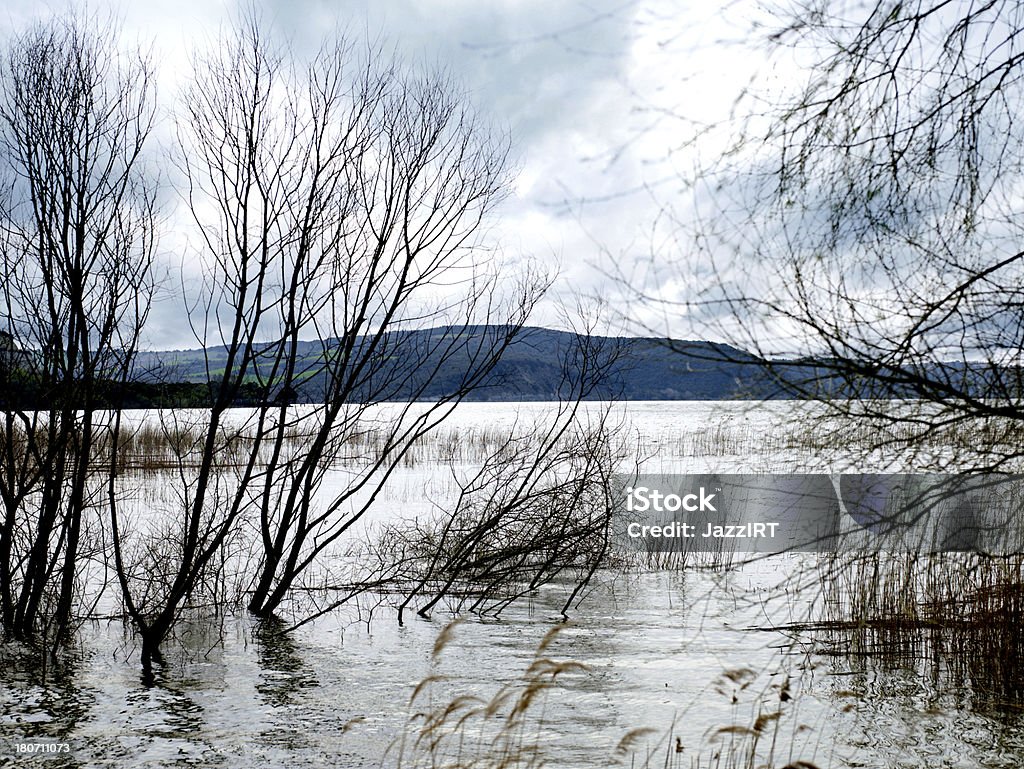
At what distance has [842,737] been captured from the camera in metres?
4.67

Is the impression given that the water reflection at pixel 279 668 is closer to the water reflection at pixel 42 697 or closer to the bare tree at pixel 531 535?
the water reflection at pixel 42 697

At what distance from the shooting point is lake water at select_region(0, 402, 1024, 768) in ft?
14.1

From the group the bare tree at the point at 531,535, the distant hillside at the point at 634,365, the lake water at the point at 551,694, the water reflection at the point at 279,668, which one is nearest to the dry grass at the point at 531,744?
the lake water at the point at 551,694

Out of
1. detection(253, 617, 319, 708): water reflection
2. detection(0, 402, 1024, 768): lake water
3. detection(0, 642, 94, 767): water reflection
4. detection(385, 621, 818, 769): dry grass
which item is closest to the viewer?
detection(385, 621, 818, 769): dry grass

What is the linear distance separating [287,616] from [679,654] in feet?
11.4

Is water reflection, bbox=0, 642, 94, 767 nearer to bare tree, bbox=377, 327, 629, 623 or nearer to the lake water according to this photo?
the lake water

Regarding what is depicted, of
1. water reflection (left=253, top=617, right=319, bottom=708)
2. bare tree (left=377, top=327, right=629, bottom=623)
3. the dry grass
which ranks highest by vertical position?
bare tree (left=377, top=327, right=629, bottom=623)

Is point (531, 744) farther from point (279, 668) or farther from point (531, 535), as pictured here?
point (531, 535)

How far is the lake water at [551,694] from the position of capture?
170 inches

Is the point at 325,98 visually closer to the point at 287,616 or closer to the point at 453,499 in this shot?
the point at 287,616

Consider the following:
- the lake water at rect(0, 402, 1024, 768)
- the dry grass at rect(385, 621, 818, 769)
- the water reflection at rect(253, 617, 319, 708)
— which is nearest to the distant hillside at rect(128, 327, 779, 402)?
the lake water at rect(0, 402, 1024, 768)

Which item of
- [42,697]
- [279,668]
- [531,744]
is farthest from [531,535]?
[42,697]

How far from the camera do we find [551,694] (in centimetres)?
531

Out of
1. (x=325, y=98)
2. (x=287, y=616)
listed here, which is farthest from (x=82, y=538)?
(x=325, y=98)
